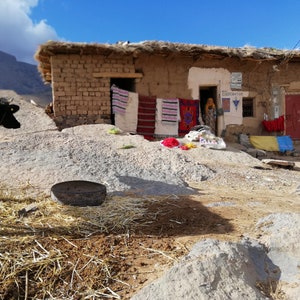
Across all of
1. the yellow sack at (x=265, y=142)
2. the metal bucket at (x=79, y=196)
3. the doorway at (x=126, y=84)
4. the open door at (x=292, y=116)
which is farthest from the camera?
the open door at (x=292, y=116)

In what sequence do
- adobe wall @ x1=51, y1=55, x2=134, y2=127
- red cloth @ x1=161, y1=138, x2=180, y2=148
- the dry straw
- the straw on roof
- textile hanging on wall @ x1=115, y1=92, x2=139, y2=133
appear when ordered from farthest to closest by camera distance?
1. textile hanging on wall @ x1=115, y1=92, x2=139, y2=133
2. adobe wall @ x1=51, y1=55, x2=134, y2=127
3. the straw on roof
4. red cloth @ x1=161, y1=138, x2=180, y2=148
5. the dry straw

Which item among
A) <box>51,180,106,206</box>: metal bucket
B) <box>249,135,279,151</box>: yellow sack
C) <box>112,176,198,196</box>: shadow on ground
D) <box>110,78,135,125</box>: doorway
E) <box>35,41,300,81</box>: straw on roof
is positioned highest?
<box>35,41,300,81</box>: straw on roof

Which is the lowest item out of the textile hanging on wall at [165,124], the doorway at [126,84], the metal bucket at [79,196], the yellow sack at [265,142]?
the metal bucket at [79,196]

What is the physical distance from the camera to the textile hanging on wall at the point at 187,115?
1153 cm

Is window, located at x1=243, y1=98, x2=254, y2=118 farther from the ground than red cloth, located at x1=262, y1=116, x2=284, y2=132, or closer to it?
farther from the ground

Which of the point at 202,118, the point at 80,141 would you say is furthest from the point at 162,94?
the point at 80,141

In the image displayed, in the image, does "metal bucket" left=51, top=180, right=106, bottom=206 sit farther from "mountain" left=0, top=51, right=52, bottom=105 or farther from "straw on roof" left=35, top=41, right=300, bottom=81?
"mountain" left=0, top=51, right=52, bottom=105

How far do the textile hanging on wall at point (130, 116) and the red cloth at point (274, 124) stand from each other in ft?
15.1

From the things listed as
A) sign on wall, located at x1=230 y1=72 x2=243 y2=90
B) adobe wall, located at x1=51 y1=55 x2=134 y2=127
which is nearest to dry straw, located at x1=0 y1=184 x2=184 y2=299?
adobe wall, located at x1=51 y1=55 x2=134 y2=127

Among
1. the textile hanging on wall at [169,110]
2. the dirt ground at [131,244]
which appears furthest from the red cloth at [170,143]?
the dirt ground at [131,244]

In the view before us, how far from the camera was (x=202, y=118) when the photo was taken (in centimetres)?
1228

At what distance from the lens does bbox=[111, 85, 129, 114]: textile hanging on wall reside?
1080 cm

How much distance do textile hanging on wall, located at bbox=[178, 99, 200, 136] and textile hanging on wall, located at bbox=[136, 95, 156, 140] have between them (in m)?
0.94

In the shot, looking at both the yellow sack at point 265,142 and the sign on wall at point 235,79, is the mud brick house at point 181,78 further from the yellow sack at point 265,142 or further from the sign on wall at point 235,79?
the yellow sack at point 265,142
